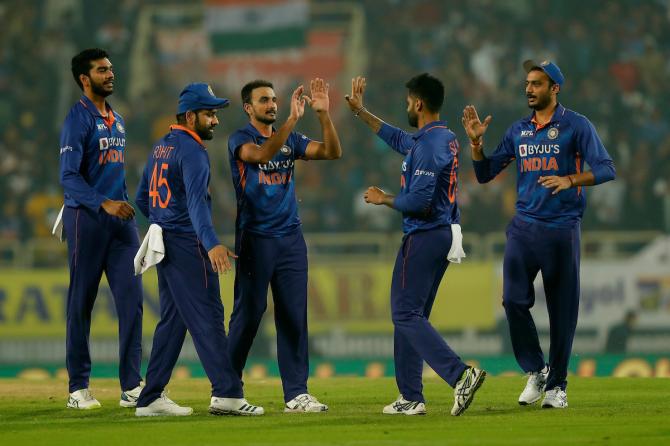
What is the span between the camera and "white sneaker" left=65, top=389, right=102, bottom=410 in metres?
8.79

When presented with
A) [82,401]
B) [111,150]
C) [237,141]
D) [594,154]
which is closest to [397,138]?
[237,141]

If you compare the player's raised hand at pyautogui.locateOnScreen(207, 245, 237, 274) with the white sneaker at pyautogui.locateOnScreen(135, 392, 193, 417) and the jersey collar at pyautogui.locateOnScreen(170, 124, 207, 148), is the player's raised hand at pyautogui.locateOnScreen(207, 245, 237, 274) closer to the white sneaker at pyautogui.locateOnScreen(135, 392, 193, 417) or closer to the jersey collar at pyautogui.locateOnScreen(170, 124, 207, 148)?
the jersey collar at pyautogui.locateOnScreen(170, 124, 207, 148)

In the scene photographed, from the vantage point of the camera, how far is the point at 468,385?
782 cm

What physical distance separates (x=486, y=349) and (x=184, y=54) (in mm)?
8767

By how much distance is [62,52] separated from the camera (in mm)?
22719

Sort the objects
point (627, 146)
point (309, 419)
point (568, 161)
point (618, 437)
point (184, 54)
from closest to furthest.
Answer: point (618, 437)
point (309, 419)
point (568, 161)
point (627, 146)
point (184, 54)

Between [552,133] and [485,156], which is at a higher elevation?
[552,133]

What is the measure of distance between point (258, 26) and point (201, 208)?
1522 cm

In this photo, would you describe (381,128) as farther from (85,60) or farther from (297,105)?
(85,60)

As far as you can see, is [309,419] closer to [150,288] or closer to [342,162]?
[150,288]

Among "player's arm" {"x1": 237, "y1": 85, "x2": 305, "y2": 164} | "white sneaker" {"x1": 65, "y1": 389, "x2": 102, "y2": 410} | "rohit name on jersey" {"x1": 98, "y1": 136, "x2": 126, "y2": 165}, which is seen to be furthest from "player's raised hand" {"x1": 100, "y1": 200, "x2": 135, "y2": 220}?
"white sneaker" {"x1": 65, "y1": 389, "x2": 102, "y2": 410}

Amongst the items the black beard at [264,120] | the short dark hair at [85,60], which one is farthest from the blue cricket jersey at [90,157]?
the black beard at [264,120]

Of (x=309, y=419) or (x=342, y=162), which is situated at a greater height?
(x=342, y=162)

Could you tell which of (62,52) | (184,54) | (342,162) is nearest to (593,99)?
(342,162)
